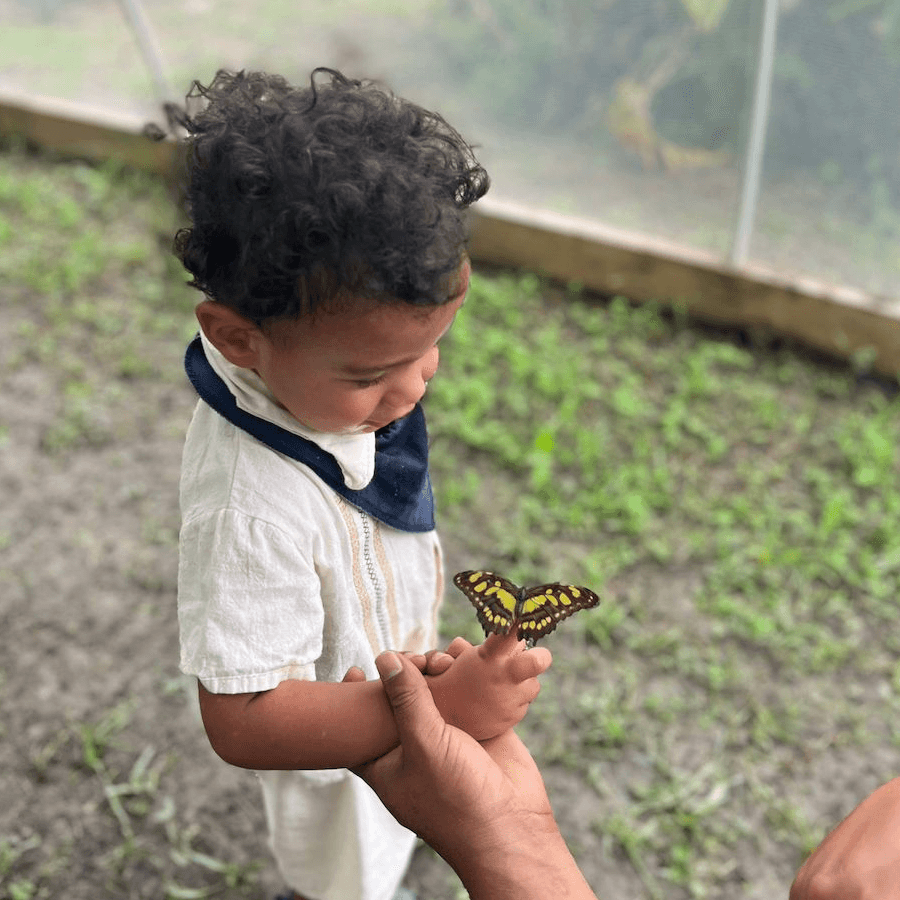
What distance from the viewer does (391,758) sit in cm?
105

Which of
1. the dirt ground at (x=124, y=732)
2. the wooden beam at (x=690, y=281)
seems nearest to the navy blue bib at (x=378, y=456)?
the dirt ground at (x=124, y=732)

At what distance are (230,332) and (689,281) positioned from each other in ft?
9.05

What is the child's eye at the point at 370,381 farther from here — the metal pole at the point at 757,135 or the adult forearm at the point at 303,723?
the metal pole at the point at 757,135

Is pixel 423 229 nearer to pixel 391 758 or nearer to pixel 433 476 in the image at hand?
pixel 391 758

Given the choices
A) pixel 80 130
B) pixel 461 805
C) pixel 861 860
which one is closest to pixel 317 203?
pixel 461 805

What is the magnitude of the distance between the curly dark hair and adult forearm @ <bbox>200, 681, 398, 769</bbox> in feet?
1.45

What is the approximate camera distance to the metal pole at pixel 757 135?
281cm

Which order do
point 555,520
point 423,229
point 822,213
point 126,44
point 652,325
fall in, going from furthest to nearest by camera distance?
point 126,44, point 652,325, point 822,213, point 555,520, point 423,229

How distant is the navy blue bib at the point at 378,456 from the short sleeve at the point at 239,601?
10 centimetres

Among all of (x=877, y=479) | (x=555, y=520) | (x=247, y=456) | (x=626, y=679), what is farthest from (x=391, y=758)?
(x=877, y=479)

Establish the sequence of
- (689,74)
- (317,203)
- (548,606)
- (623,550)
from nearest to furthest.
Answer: (317,203) → (548,606) → (623,550) → (689,74)

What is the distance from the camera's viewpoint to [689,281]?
3449mm

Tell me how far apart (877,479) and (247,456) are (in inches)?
94.7

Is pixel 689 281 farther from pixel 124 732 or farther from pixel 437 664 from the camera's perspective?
pixel 437 664
